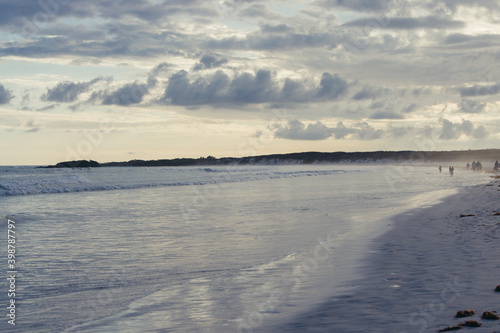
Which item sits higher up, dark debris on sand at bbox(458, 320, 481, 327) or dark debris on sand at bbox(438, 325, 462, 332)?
dark debris on sand at bbox(458, 320, 481, 327)

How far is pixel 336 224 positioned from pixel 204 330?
11460 mm

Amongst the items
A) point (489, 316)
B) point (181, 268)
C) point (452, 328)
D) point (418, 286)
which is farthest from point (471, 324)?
point (181, 268)

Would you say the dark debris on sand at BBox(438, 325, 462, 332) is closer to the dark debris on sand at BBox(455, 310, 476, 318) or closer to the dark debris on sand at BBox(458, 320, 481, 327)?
the dark debris on sand at BBox(458, 320, 481, 327)

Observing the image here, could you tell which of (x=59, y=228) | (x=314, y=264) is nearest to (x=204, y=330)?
(x=314, y=264)

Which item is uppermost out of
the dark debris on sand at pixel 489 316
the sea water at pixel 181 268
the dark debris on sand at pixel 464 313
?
the dark debris on sand at pixel 489 316

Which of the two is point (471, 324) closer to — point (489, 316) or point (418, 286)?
point (489, 316)

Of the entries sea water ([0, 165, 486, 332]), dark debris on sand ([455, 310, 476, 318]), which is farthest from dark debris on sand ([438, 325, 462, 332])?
sea water ([0, 165, 486, 332])

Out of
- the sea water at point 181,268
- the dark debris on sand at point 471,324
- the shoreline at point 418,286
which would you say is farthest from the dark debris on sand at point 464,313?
the sea water at point 181,268

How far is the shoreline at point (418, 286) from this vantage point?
21.1ft

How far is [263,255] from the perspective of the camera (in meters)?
11.8

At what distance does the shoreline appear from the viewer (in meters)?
6.44

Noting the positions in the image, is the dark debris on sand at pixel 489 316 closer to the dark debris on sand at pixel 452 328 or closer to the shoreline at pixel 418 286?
the shoreline at pixel 418 286

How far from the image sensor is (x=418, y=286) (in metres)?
8.16

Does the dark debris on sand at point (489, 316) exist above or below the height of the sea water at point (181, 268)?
above
